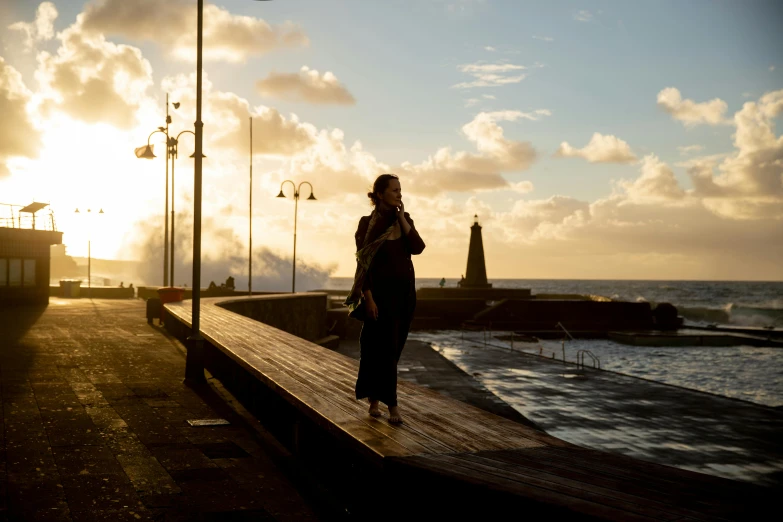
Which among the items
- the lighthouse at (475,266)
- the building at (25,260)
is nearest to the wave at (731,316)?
the lighthouse at (475,266)

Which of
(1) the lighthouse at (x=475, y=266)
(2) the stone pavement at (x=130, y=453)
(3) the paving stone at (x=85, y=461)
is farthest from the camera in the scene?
(1) the lighthouse at (x=475, y=266)

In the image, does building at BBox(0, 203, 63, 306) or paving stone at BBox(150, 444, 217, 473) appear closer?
paving stone at BBox(150, 444, 217, 473)

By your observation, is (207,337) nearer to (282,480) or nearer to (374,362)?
(282,480)

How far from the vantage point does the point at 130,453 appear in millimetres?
6996

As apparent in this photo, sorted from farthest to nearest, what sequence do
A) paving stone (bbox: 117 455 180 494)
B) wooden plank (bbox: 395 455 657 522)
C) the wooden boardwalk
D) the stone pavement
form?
1. paving stone (bbox: 117 455 180 494)
2. the stone pavement
3. the wooden boardwalk
4. wooden plank (bbox: 395 455 657 522)

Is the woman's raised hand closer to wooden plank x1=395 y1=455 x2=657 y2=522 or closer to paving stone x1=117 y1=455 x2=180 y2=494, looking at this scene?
wooden plank x1=395 y1=455 x2=657 y2=522

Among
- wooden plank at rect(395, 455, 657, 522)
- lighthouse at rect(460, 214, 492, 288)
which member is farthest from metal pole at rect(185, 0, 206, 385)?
lighthouse at rect(460, 214, 492, 288)

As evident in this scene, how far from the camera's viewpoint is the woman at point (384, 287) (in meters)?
5.73

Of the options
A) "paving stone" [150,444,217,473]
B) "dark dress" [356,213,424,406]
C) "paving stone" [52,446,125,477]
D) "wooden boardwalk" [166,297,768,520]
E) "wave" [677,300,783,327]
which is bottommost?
"wave" [677,300,783,327]

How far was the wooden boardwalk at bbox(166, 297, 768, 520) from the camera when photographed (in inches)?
132

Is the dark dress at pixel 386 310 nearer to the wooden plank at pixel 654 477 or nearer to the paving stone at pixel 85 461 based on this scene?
the wooden plank at pixel 654 477

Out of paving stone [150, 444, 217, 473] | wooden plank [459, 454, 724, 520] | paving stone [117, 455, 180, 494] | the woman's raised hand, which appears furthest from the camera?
paving stone [150, 444, 217, 473]

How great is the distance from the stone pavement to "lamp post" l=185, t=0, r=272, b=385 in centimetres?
39

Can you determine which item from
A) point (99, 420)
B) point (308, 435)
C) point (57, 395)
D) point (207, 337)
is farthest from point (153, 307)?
point (308, 435)
